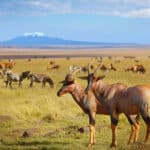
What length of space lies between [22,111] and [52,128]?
3.12 m

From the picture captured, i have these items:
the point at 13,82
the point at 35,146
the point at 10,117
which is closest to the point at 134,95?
the point at 35,146

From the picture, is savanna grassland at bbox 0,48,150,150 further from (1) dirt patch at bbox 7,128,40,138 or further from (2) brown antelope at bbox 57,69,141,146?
(2) brown antelope at bbox 57,69,141,146

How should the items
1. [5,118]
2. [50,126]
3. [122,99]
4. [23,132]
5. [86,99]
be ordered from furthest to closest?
1. [5,118]
2. [50,126]
3. [23,132]
4. [86,99]
5. [122,99]

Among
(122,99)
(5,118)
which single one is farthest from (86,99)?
(5,118)

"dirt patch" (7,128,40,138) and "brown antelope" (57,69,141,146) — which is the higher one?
"brown antelope" (57,69,141,146)

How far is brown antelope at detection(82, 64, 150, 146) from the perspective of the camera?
479 inches

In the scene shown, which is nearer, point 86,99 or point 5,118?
point 86,99

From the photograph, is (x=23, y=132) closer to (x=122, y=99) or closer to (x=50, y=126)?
(x=50, y=126)

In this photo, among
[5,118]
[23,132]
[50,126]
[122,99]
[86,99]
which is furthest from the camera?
[5,118]

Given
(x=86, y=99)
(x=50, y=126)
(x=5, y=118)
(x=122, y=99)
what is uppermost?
(x=122, y=99)

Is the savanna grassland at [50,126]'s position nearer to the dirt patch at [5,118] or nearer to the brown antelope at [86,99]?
the dirt patch at [5,118]

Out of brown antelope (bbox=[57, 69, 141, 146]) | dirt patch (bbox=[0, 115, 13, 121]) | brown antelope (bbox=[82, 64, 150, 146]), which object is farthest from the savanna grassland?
brown antelope (bbox=[57, 69, 141, 146])

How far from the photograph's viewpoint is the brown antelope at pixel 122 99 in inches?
479

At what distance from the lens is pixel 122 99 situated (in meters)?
12.6
